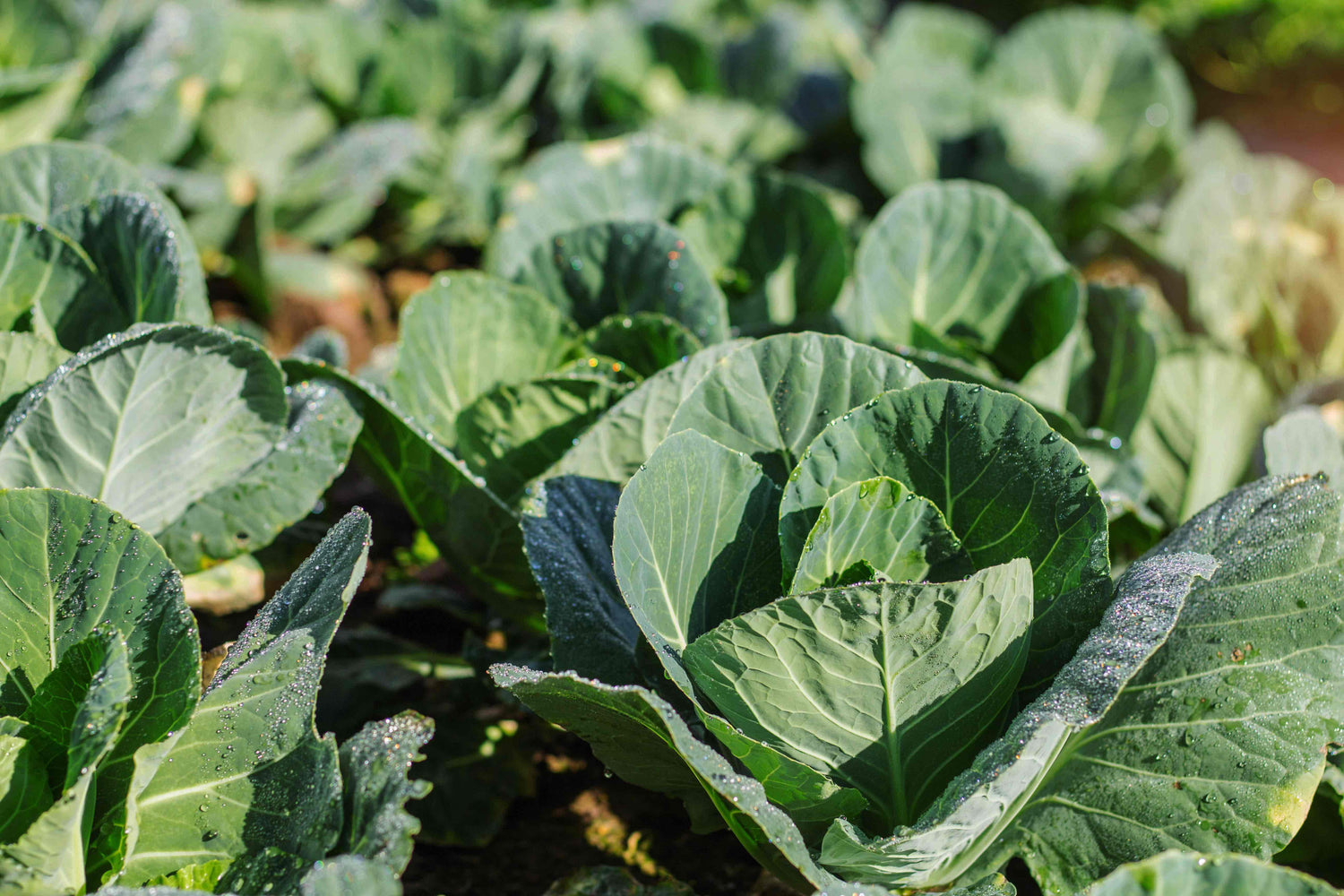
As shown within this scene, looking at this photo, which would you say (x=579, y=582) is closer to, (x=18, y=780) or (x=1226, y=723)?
(x=18, y=780)

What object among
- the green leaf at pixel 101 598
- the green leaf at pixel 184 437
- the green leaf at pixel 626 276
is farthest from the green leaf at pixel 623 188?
the green leaf at pixel 101 598

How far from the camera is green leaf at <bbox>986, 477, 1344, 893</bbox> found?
4.51 feet

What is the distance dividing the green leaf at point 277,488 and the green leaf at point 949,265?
3.39 ft

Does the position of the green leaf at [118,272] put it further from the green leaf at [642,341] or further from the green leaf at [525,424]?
the green leaf at [642,341]

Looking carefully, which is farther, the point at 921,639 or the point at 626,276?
the point at 626,276

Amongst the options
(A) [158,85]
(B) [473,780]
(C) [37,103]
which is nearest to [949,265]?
(B) [473,780]

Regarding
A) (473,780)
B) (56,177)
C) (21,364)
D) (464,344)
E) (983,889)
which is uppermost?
(56,177)

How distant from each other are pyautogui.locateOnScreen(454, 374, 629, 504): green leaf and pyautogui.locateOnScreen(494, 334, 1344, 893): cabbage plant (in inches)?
9.9

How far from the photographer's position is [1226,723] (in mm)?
1395

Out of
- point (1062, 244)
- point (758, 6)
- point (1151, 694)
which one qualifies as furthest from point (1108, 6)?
point (1151, 694)

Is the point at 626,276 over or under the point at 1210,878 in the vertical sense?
over

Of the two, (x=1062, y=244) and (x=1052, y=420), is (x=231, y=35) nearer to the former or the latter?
(x=1062, y=244)

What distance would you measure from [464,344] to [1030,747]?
1.21 m

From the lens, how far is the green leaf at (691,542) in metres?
1.29
